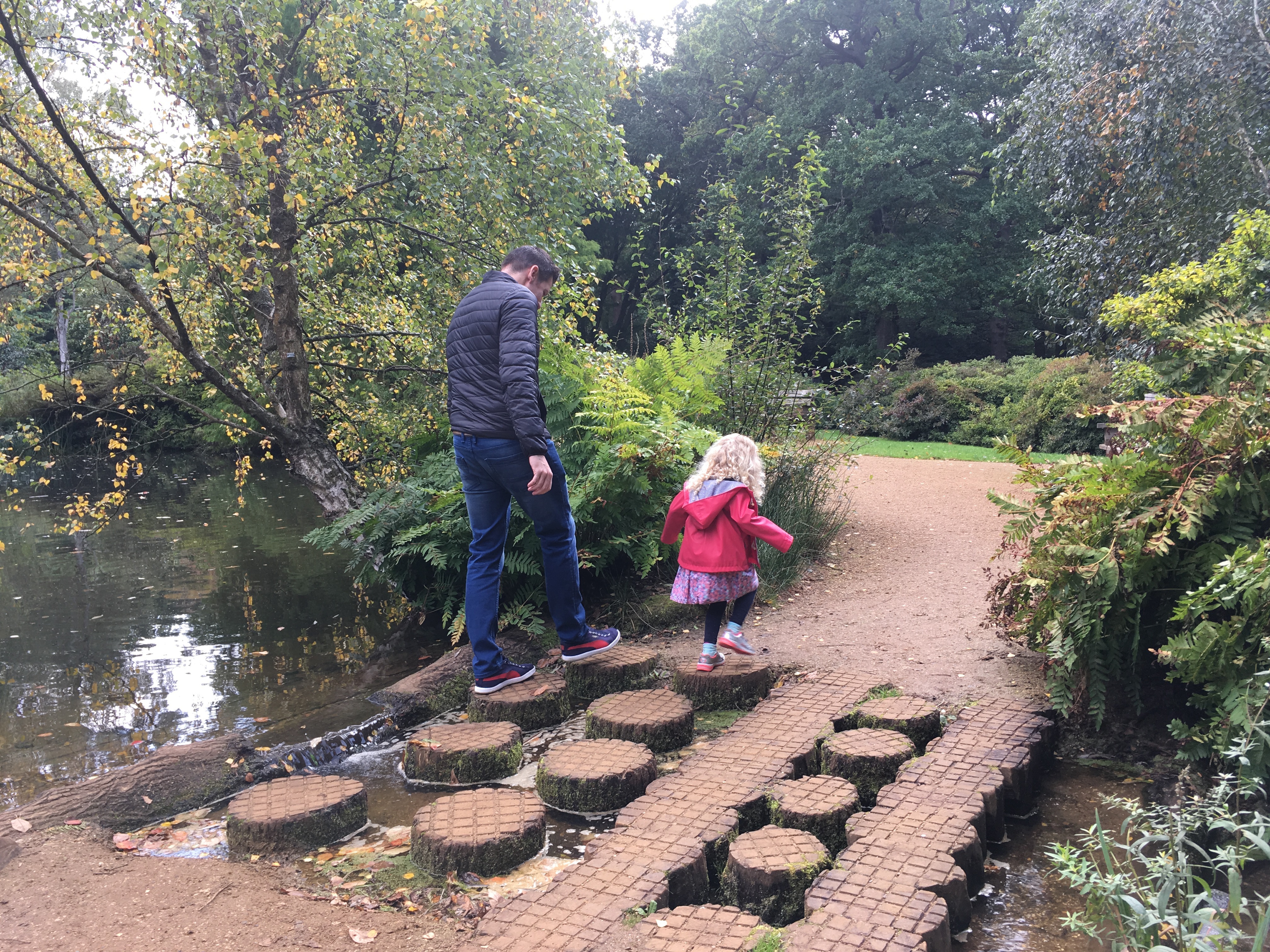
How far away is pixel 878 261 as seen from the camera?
101 ft

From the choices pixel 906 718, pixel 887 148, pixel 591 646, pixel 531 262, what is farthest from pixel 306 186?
pixel 887 148

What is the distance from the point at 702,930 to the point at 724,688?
6.89 feet

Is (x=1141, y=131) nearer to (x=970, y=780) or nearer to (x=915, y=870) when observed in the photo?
(x=970, y=780)

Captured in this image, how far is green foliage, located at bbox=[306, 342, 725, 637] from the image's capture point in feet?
18.5

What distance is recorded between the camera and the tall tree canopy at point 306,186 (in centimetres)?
586

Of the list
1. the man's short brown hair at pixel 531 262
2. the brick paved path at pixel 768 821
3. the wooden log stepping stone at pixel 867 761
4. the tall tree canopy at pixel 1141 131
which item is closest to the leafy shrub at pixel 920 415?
the tall tree canopy at pixel 1141 131

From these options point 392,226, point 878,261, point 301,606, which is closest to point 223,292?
point 392,226

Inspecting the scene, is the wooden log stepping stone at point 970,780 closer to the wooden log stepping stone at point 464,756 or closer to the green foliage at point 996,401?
the wooden log stepping stone at point 464,756

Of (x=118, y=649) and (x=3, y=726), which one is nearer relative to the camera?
(x=3, y=726)

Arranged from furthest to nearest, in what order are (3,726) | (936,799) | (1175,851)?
(3,726) < (936,799) < (1175,851)

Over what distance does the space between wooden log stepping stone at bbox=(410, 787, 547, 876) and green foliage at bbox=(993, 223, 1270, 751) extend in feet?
7.61

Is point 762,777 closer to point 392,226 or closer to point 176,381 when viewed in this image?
point 392,226

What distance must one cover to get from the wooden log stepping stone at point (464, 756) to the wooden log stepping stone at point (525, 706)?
12.5 inches

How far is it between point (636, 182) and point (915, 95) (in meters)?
28.4
